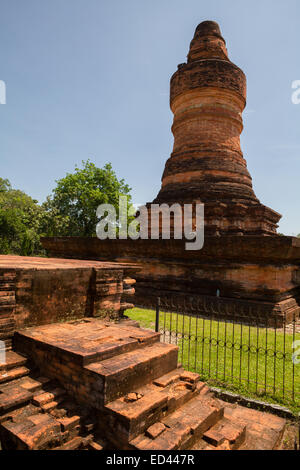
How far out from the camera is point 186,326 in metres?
6.18

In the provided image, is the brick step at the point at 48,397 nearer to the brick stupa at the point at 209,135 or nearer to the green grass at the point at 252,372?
the green grass at the point at 252,372

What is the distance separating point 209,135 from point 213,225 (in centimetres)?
382

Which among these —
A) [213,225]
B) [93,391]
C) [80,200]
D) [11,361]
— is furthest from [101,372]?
[80,200]

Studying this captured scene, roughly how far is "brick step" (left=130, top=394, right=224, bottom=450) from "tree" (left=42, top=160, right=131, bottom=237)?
20.5m

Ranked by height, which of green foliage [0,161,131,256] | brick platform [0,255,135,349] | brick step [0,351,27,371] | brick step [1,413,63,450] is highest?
green foliage [0,161,131,256]

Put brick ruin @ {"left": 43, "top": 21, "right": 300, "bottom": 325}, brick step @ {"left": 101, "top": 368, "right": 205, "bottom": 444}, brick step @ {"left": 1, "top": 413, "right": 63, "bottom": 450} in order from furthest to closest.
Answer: brick ruin @ {"left": 43, "top": 21, "right": 300, "bottom": 325}, brick step @ {"left": 101, "top": 368, "right": 205, "bottom": 444}, brick step @ {"left": 1, "top": 413, "right": 63, "bottom": 450}

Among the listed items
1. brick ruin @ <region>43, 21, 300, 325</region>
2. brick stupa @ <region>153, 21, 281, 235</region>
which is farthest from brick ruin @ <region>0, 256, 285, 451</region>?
brick stupa @ <region>153, 21, 281, 235</region>

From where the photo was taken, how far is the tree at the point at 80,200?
22.4m

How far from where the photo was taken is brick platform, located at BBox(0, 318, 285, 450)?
7.04 ft

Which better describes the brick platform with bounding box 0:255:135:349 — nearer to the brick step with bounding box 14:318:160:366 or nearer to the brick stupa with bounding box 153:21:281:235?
the brick step with bounding box 14:318:160:366

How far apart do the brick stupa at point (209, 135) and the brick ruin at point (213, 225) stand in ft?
0.12
